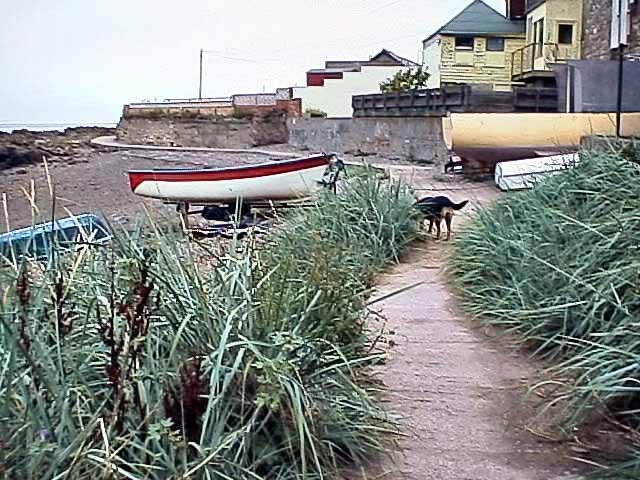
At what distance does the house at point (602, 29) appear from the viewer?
16828 millimetres

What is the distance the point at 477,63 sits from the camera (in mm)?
33156

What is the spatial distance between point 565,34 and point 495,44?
579 centimetres

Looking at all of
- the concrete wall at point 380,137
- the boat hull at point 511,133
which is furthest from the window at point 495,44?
the boat hull at point 511,133

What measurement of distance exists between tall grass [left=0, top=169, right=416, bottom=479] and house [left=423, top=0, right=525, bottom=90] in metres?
29.7

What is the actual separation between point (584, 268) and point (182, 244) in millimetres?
1815

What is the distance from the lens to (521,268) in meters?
4.81

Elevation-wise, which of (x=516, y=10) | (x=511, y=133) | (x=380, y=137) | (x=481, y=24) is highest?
(x=516, y=10)

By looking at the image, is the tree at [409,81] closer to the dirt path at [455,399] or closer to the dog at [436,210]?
the dog at [436,210]

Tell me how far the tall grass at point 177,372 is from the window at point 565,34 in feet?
83.1

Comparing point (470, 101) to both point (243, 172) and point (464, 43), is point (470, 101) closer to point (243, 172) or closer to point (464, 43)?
point (243, 172)

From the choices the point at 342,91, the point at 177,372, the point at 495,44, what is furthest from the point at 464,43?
the point at 177,372

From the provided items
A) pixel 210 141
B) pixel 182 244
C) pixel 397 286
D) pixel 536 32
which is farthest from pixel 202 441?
pixel 210 141

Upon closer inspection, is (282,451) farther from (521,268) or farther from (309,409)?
(521,268)

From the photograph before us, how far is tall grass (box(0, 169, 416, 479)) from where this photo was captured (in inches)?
100
